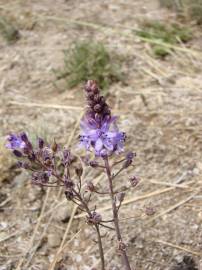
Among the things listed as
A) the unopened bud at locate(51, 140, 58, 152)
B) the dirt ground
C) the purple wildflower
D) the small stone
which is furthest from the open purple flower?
the small stone

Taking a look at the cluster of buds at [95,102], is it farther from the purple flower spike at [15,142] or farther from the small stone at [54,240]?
the small stone at [54,240]

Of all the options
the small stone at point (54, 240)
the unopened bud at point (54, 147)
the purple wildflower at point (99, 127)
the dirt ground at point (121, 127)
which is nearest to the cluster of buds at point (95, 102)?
the purple wildflower at point (99, 127)

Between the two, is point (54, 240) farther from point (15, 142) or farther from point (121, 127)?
point (15, 142)

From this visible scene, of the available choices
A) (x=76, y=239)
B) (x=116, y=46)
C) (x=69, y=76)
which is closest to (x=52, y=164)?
(x=76, y=239)

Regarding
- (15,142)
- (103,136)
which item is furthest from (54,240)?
(103,136)

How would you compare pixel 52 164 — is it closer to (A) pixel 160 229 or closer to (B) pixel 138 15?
(A) pixel 160 229

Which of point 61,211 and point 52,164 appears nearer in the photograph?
point 52,164
